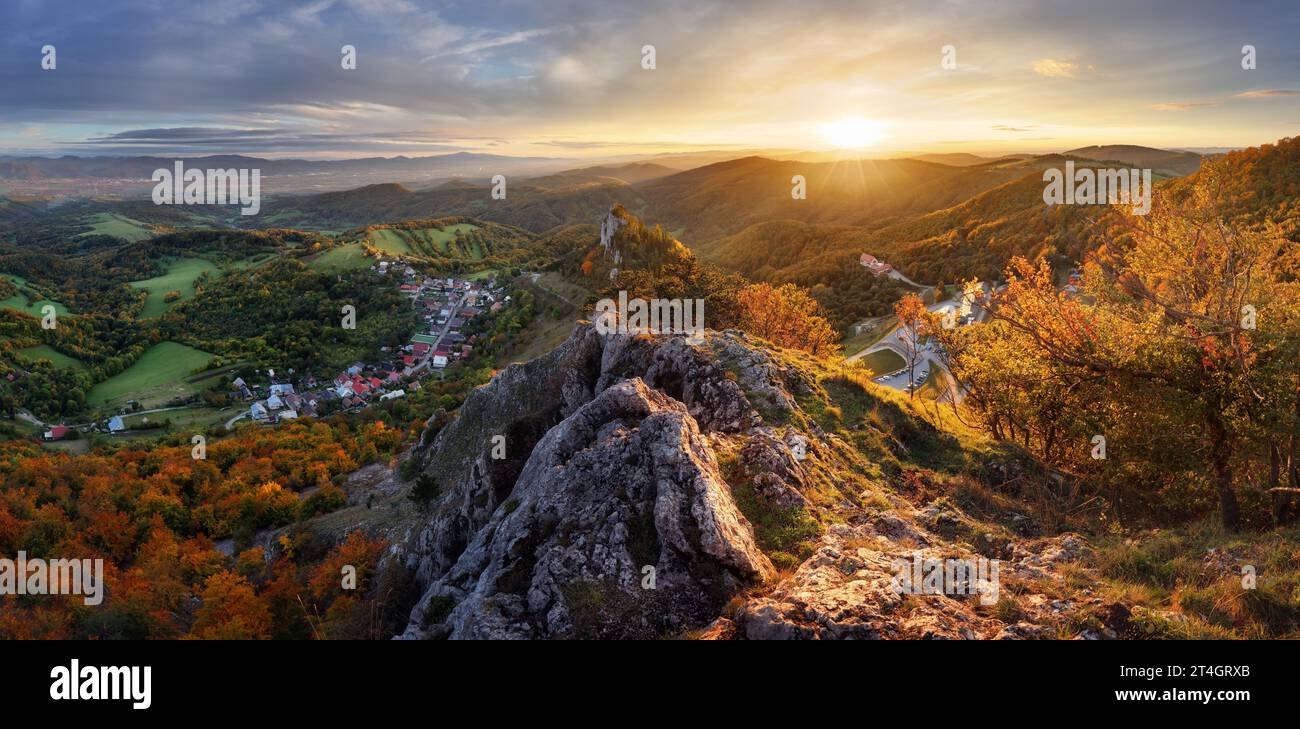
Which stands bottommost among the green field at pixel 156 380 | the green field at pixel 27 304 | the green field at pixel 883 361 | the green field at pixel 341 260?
the green field at pixel 156 380

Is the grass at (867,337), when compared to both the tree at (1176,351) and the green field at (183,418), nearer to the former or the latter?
the tree at (1176,351)

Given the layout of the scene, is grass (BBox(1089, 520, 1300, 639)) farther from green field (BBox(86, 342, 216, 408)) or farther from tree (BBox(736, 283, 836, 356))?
green field (BBox(86, 342, 216, 408))

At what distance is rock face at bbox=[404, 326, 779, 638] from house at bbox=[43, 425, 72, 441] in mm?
119997

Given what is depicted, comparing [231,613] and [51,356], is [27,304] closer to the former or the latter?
[51,356]

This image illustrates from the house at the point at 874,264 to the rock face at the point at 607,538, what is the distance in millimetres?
112243

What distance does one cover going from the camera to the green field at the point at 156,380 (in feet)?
365

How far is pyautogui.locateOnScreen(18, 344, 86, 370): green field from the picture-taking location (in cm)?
12975

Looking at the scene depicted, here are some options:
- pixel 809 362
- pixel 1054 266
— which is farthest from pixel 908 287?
pixel 809 362

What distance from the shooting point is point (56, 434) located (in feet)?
309

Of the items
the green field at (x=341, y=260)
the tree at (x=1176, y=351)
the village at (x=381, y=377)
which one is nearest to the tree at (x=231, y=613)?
the tree at (x=1176, y=351)

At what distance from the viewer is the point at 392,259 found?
186625 mm

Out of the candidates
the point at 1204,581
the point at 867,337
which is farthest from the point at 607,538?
the point at 867,337

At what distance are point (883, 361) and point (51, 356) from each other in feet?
621
